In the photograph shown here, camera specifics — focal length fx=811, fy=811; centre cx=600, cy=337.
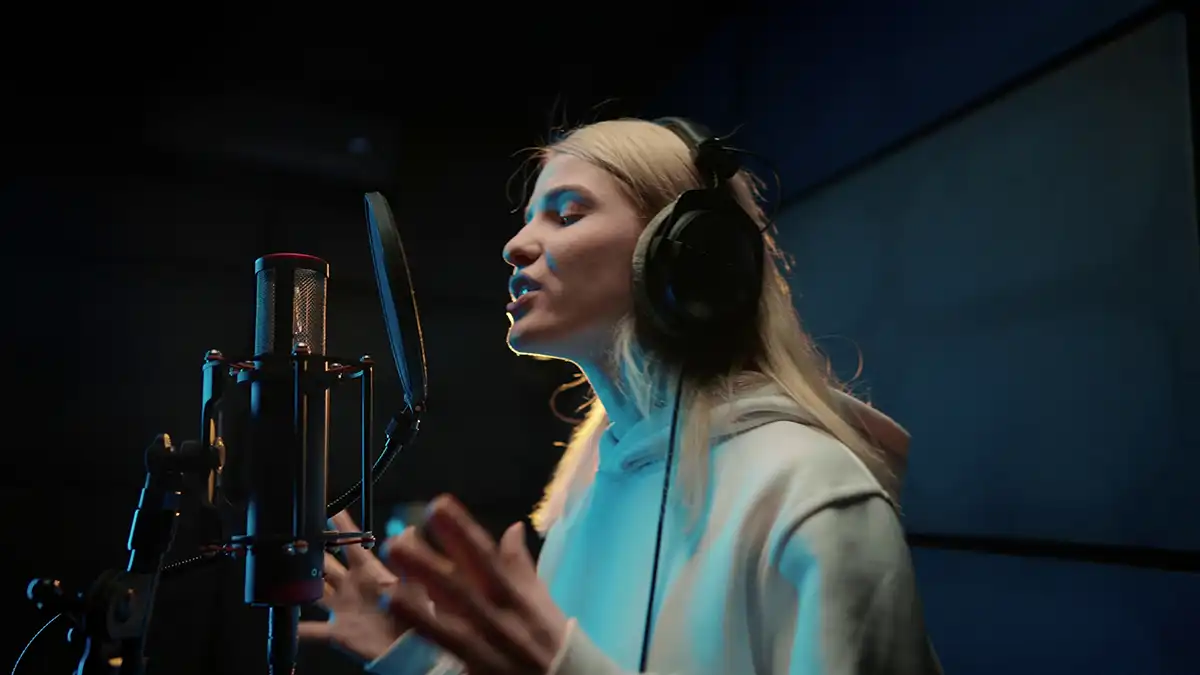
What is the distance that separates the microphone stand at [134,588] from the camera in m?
0.63

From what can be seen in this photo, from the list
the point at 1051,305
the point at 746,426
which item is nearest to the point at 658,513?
the point at 746,426

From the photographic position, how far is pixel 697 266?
0.86m

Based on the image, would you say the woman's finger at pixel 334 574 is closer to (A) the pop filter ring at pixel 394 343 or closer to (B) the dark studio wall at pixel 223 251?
(A) the pop filter ring at pixel 394 343

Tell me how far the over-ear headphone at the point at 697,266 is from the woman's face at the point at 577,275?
0.07 m

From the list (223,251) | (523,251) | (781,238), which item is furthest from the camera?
(223,251)

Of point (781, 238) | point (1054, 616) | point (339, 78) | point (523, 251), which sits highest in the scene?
point (339, 78)

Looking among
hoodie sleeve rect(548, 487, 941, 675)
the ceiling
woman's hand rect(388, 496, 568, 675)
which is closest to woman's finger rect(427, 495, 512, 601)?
woman's hand rect(388, 496, 568, 675)

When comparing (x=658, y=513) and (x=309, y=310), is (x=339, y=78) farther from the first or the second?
(x=658, y=513)

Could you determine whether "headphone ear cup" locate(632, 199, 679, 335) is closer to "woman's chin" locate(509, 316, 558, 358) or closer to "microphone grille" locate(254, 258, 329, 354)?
"woman's chin" locate(509, 316, 558, 358)

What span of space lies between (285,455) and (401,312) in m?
0.16

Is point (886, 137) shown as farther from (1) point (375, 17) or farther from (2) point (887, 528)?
(1) point (375, 17)

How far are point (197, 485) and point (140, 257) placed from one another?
1383 millimetres

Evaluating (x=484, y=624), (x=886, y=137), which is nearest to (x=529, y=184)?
(x=886, y=137)

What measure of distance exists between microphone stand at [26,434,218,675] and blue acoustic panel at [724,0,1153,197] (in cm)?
118
